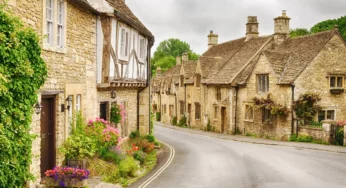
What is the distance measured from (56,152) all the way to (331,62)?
23.4m

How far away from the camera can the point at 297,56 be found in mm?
31078

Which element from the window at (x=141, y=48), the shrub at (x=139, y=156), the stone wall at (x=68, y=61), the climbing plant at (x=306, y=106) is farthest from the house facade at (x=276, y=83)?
the stone wall at (x=68, y=61)

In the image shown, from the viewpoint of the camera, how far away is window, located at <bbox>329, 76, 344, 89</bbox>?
97.8ft

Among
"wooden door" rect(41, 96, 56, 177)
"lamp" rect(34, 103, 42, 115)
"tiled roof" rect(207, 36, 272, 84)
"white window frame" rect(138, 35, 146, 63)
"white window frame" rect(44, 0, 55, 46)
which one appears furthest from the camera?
"tiled roof" rect(207, 36, 272, 84)

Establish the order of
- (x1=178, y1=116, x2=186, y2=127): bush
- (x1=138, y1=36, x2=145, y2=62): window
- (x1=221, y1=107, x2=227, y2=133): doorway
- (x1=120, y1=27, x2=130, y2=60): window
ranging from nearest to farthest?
(x1=120, y1=27, x2=130, y2=60): window < (x1=138, y1=36, x2=145, y2=62): window < (x1=221, y1=107, x2=227, y2=133): doorway < (x1=178, y1=116, x2=186, y2=127): bush

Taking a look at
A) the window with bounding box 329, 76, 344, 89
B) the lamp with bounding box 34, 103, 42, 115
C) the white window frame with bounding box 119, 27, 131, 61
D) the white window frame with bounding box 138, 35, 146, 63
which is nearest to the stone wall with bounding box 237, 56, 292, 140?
the window with bounding box 329, 76, 344, 89

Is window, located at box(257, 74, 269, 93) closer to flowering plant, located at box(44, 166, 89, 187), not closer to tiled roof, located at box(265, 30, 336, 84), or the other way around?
tiled roof, located at box(265, 30, 336, 84)

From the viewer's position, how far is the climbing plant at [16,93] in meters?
8.05

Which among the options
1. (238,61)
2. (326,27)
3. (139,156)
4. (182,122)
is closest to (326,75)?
(238,61)

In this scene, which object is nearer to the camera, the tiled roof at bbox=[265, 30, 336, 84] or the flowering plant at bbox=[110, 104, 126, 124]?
the flowering plant at bbox=[110, 104, 126, 124]

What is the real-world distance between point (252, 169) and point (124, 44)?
7.55m

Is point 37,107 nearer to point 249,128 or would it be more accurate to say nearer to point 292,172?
point 292,172

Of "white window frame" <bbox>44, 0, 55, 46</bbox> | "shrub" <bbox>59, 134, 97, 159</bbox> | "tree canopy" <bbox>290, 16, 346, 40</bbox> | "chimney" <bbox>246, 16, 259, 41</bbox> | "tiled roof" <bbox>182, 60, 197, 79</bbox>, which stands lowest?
"shrub" <bbox>59, 134, 97, 159</bbox>

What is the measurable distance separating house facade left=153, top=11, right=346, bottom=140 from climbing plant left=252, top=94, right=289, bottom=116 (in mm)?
70
